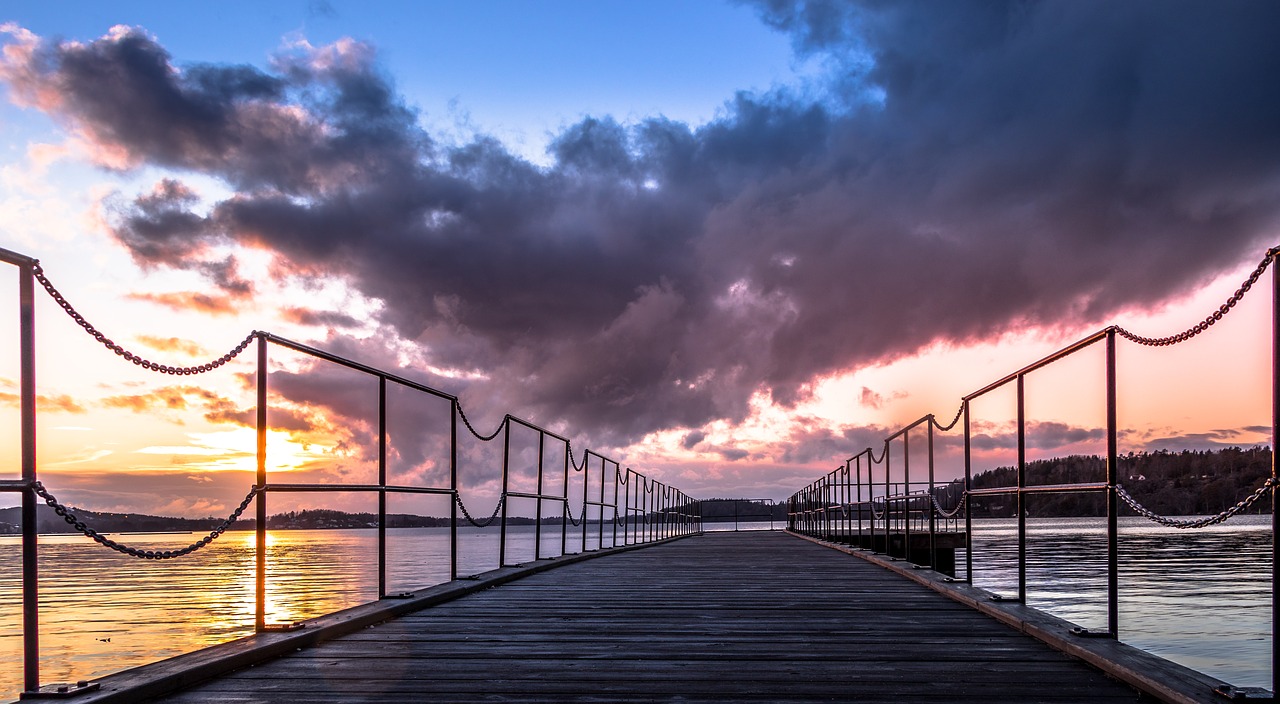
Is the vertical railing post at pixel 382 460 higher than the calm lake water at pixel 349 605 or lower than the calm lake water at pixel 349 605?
higher

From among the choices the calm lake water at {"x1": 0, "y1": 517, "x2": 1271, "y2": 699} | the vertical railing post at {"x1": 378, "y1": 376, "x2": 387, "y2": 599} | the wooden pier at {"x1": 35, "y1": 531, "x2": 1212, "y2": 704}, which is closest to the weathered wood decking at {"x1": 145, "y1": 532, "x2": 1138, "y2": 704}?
the wooden pier at {"x1": 35, "y1": 531, "x2": 1212, "y2": 704}

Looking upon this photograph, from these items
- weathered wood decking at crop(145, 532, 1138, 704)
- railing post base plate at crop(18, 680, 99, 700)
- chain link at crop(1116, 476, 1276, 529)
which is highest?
chain link at crop(1116, 476, 1276, 529)

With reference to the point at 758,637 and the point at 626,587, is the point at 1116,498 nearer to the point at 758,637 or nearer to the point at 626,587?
the point at 758,637

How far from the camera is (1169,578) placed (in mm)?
18016

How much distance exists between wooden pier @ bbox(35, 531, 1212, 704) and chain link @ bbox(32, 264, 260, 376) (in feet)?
3.35

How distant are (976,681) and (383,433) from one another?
322cm

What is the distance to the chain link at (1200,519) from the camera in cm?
283

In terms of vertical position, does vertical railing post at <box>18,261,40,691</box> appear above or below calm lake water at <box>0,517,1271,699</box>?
above

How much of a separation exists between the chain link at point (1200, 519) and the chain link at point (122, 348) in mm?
3359

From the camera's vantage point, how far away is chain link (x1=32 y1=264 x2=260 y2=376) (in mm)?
3055

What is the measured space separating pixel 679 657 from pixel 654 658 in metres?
0.10

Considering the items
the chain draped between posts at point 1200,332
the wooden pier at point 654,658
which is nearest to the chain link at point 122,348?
the wooden pier at point 654,658

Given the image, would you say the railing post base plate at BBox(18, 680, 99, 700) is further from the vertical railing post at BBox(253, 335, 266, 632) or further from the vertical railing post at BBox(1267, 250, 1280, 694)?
the vertical railing post at BBox(1267, 250, 1280, 694)

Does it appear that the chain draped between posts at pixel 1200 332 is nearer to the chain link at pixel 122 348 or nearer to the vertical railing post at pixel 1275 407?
the vertical railing post at pixel 1275 407
